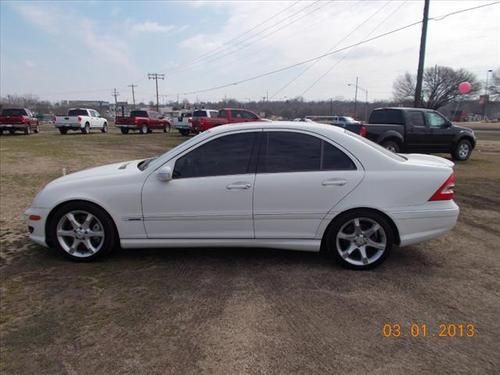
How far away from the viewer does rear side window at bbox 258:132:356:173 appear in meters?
4.11

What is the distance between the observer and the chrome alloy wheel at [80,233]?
4285 mm

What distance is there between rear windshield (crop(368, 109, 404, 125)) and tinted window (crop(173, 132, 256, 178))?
10131 mm

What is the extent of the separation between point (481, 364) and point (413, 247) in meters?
2.29

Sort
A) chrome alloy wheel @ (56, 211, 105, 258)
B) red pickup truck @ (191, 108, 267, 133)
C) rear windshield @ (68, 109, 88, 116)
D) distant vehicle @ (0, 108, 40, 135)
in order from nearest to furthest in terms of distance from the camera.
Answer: chrome alloy wheel @ (56, 211, 105, 258) < red pickup truck @ (191, 108, 267, 133) < distant vehicle @ (0, 108, 40, 135) < rear windshield @ (68, 109, 88, 116)

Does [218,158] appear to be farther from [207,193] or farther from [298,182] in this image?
[298,182]

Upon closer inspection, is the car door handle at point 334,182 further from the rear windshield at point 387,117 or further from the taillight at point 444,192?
the rear windshield at point 387,117

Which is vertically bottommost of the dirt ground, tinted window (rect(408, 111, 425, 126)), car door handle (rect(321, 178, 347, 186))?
the dirt ground

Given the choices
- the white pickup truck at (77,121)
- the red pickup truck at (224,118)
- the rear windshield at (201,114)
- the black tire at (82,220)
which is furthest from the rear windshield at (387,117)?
the white pickup truck at (77,121)

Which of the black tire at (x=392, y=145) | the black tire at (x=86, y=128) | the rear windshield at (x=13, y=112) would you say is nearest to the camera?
the black tire at (x=392, y=145)

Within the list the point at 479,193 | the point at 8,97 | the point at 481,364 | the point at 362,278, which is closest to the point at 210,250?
the point at 362,278

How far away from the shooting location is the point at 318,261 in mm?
4352

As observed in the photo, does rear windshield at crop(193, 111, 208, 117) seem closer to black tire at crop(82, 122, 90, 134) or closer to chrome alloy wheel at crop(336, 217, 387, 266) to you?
black tire at crop(82, 122, 90, 134)

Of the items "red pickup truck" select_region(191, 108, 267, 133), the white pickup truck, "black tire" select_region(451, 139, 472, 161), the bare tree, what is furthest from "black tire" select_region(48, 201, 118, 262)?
the bare tree

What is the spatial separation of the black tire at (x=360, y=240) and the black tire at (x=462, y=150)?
36.3ft
